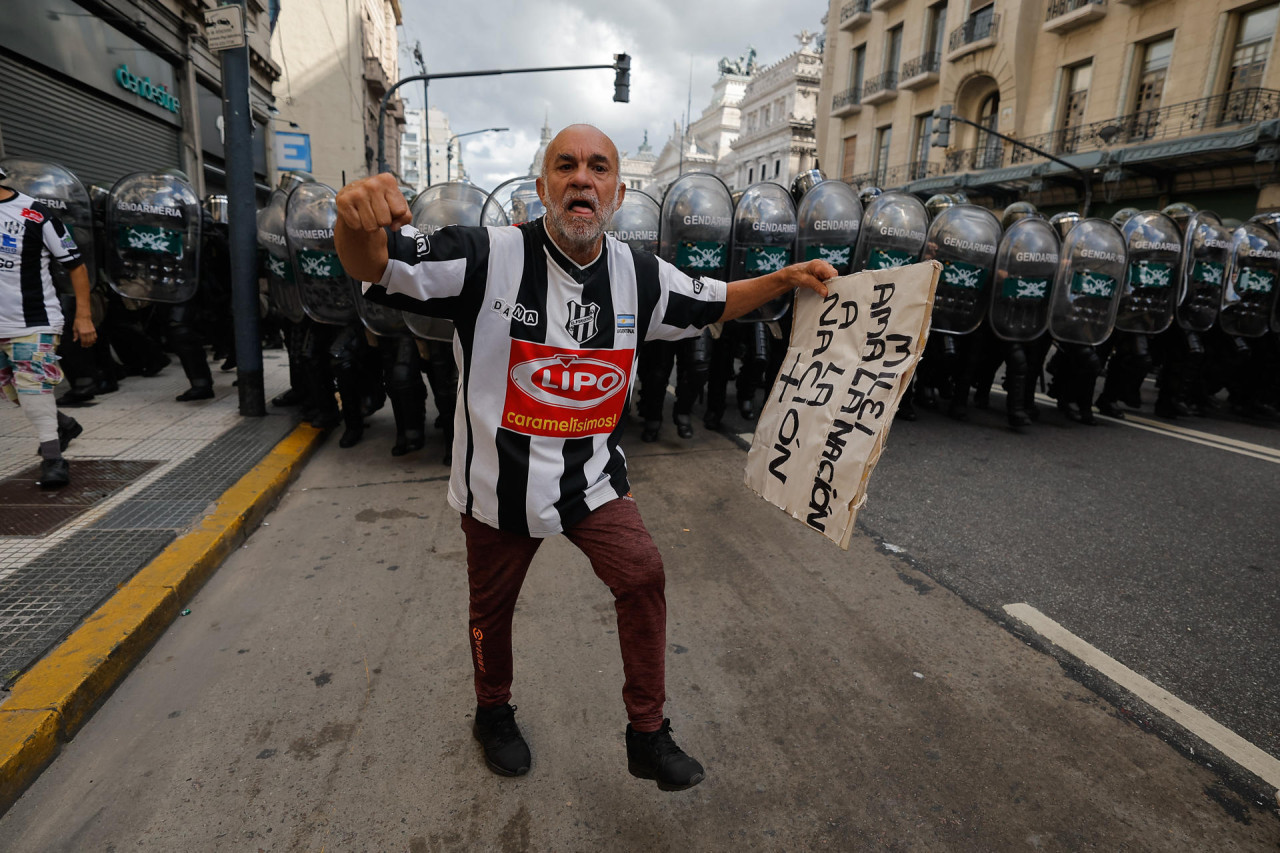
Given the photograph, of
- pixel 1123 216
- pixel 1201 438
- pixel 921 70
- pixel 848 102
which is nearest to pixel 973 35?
pixel 921 70

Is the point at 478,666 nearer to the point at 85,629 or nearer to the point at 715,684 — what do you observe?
the point at 715,684

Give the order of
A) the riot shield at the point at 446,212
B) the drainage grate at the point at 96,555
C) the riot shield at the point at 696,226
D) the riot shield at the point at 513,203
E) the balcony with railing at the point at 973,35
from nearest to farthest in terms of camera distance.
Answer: the drainage grate at the point at 96,555, the riot shield at the point at 446,212, the riot shield at the point at 513,203, the riot shield at the point at 696,226, the balcony with railing at the point at 973,35

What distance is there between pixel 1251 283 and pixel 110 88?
15.0 m

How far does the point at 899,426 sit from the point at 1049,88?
909 inches

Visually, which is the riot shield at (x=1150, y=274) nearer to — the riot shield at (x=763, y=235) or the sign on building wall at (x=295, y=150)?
the riot shield at (x=763, y=235)

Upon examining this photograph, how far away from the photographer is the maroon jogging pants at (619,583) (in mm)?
2012

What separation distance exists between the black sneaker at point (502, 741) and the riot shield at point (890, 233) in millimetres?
5130

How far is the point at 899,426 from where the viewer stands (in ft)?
23.0

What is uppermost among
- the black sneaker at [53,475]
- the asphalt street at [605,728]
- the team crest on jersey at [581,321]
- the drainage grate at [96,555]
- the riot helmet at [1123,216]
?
the riot helmet at [1123,216]

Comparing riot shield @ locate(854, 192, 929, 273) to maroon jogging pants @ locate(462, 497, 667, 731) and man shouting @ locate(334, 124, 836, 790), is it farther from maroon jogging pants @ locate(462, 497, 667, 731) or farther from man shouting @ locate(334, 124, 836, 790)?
maroon jogging pants @ locate(462, 497, 667, 731)

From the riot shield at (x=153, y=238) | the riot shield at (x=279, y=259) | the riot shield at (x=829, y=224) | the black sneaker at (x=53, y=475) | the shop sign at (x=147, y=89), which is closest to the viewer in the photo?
the black sneaker at (x=53, y=475)

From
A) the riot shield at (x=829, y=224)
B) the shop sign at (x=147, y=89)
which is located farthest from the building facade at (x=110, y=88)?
the riot shield at (x=829, y=224)

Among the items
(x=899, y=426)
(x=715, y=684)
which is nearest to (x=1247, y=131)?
(x=899, y=426)

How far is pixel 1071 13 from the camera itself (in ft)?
73.1
